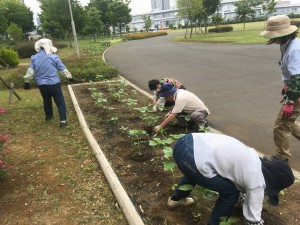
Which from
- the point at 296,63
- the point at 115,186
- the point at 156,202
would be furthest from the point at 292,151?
the point at 115,186

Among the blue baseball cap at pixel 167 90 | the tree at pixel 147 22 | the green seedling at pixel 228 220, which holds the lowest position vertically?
the green seedling at pixel 228 220

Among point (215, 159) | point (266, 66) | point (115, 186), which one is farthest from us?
point (266, 66)

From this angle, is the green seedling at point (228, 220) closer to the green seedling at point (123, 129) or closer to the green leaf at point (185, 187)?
the green leaf at point (185, 187)

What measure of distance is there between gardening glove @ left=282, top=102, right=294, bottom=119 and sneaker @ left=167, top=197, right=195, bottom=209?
151 centimetres

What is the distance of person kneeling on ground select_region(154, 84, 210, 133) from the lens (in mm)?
4508

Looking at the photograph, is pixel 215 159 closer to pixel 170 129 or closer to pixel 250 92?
pixel 170 129

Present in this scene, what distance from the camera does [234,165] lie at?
2.23 meters

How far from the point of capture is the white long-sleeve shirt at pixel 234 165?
2.22m

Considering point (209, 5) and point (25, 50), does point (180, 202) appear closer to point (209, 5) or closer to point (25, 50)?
point (25, 50)

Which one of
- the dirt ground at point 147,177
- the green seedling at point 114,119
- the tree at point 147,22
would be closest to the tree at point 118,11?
the tree at point 147,22

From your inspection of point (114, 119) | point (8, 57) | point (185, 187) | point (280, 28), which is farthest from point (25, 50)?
point (185, 187)

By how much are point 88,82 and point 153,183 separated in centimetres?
750

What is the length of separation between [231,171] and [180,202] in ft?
3.02

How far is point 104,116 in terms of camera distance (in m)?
6.21
